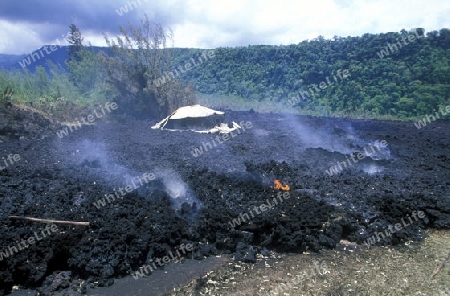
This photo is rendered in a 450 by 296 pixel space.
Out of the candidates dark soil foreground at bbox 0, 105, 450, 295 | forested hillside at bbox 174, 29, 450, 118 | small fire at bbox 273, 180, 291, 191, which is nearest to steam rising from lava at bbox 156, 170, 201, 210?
dark soil foreground at bbox 0, 105, 450, 295

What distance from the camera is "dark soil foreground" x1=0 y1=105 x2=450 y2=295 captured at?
598 cm

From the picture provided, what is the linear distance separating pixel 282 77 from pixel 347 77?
962cm

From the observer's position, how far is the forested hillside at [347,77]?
95.8 feet

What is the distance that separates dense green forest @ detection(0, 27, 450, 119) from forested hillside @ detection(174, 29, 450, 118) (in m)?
0.09

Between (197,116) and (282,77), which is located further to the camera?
(282,77)

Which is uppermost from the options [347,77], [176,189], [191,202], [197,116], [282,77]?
[282,77]

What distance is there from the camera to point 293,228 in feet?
22.5

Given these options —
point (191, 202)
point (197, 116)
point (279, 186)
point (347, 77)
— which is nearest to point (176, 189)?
point (191, 202)

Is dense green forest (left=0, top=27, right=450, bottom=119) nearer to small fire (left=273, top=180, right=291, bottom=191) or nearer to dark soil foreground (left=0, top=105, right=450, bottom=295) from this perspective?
dark soil foreground (left=0, top=105, right=450, bottom=295)

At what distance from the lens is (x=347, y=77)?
35375 millimetres

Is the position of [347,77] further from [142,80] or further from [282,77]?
[142,80]

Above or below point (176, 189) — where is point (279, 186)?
below

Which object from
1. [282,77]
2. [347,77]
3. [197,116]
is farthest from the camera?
[282,77]

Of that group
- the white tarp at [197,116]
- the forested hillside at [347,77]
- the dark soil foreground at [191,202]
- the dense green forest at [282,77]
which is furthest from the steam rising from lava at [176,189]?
the forested hillside at [347,77]
